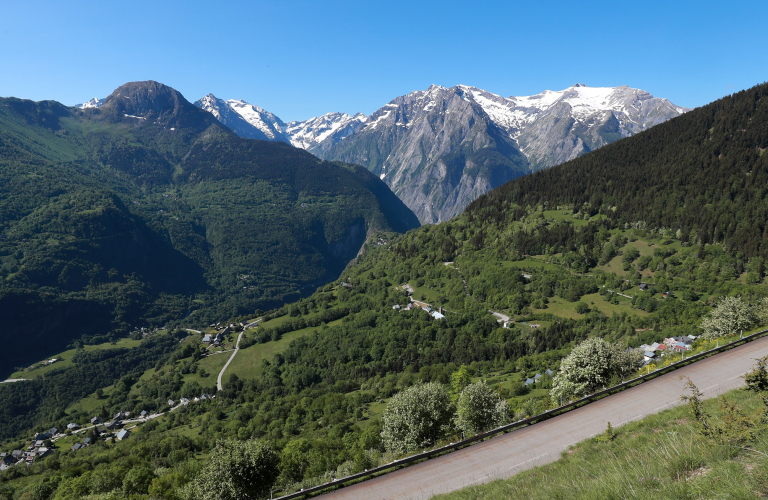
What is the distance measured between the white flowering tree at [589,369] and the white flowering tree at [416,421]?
1297 cm

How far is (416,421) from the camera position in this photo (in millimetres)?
37250

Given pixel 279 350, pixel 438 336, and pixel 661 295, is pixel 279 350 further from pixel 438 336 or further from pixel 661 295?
pixel 661 295

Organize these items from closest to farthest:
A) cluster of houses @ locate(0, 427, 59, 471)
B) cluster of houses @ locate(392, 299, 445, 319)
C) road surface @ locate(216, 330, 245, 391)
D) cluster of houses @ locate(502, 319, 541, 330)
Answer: cluster of houses @ locate(0, 427, 59, 471) → cluster of houses @ locate(502, 319, 541, 330) → road surface @ locate(216, 330, 245, 391) → cluster of houses @ locate(392, 299, 445, 319)

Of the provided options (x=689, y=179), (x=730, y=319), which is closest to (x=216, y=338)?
(x=730, y=319)

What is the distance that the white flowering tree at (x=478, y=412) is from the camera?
37969 millimetres

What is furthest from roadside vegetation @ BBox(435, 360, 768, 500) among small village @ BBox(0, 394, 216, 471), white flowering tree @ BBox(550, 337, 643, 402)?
small village @ BBox(0, 394, 216, 471)

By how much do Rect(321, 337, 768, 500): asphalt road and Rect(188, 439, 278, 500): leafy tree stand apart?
11278mm

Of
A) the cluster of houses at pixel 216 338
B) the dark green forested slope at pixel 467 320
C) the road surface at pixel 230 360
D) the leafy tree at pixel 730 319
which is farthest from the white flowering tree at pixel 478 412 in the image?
the cluster of houses at pixel 216 338

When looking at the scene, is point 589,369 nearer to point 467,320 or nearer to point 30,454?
point 467,320

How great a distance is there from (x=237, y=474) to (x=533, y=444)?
25231 millimetres

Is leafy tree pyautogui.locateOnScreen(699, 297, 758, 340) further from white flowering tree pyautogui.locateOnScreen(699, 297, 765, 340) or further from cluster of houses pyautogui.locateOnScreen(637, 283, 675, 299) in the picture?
cluster of houses pyautogui.locateOnScreen(637, 283, 675, 299)

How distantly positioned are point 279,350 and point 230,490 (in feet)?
410

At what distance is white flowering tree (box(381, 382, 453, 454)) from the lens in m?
36.1

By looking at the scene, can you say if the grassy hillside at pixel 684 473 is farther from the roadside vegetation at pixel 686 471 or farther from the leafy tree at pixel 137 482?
the leafy tree at pixel 137 482
